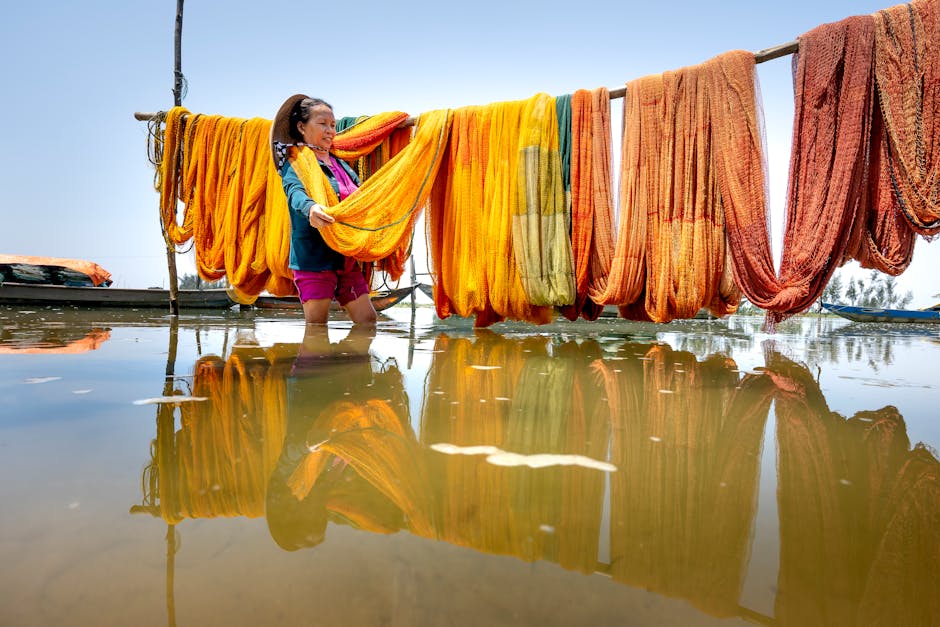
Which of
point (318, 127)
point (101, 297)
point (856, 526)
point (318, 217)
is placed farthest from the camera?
point (101, 297)

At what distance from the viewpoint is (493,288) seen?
352cm

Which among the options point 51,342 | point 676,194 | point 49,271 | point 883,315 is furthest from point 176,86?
point 883,315

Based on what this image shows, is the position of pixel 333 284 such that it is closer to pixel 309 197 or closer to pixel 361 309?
pixel 361 309

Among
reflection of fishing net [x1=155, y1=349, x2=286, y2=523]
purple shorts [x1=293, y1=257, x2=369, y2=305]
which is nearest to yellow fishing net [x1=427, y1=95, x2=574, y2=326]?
purple shorts [x1=293, y1=257, x2=369, y2=305]

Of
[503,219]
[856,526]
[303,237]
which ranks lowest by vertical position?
[856,526]

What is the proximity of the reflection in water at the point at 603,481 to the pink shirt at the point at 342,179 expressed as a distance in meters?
2.20

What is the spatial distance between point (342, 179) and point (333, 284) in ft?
2.42

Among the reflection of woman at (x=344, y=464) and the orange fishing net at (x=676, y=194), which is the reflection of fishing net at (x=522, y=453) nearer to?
the reflection of woman at (x=344, y=464)

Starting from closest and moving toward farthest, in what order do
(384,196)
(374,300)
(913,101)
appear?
(913,101) → (384,196) → (374,300)

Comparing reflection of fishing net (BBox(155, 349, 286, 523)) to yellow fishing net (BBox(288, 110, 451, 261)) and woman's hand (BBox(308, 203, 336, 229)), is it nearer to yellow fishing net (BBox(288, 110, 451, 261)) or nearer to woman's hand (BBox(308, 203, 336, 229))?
woman's hand (BBox(308, 203, 336, 229))

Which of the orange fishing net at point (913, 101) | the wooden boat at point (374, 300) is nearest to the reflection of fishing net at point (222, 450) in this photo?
the orange fishing net at point (913, 101)

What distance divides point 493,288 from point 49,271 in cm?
1079

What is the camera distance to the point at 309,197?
10.3 feet

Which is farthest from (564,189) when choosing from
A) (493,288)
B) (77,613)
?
(77,613)
